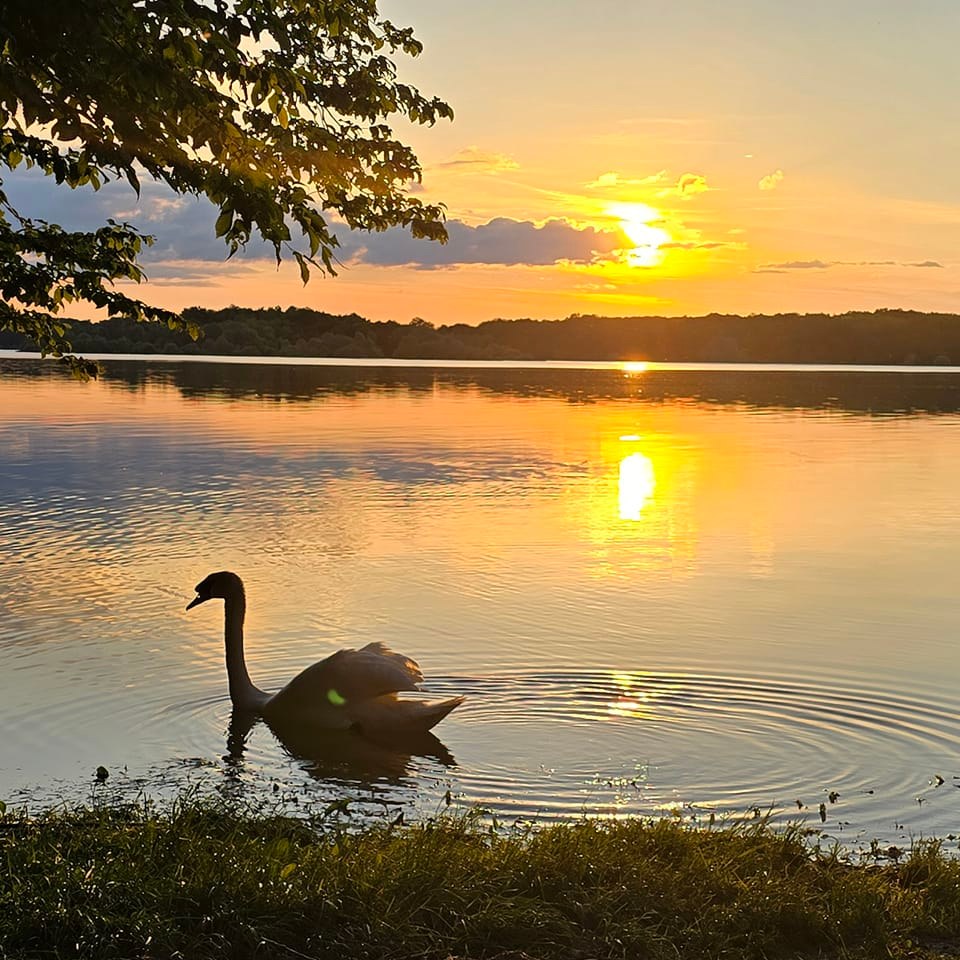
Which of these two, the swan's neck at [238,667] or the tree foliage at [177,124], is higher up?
the tree foliage at [177,124]

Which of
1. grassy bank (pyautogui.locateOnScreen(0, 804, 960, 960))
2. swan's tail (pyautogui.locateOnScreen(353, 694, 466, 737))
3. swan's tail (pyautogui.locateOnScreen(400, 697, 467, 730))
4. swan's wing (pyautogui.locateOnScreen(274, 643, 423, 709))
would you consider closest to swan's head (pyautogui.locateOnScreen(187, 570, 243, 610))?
swan's wing (pyautogui.locateOnScreen(274, 643, 423, 709))

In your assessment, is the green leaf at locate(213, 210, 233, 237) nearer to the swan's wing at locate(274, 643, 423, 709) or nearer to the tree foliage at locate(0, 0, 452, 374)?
the tree foliage at locate(0, 0, 452, 374)

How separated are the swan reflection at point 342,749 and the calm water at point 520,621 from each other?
4 cm

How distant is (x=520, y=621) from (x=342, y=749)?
197 inches

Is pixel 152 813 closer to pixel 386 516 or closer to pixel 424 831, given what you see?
pixel 424 831

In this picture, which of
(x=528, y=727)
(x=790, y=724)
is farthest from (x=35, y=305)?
(x=790, y=724)

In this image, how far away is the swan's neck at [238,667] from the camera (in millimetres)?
12492

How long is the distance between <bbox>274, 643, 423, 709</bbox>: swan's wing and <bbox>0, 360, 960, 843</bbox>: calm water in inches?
17.1

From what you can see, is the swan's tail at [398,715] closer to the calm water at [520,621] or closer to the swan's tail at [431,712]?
the swan's tail at [431,712]

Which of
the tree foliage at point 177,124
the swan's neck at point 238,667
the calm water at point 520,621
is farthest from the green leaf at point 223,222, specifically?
the swan's neck at point 238,667

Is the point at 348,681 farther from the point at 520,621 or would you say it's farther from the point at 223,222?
the point at 223,222

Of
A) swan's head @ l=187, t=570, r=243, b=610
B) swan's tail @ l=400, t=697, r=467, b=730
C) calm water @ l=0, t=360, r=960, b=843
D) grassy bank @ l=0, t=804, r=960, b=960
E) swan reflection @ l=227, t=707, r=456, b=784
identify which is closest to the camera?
grassy bank @ l=0, t=804, r=960, b=960

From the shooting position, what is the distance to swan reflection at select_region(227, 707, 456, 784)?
36.8ft

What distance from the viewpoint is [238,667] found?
12.7m
